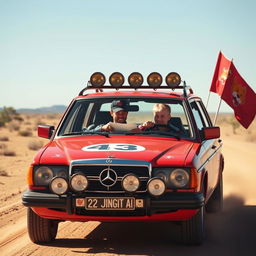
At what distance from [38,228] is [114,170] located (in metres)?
1.16

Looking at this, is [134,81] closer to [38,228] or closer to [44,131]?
[44,131]

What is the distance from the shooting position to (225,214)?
962cm

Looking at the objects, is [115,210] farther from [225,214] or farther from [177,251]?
[225,214]

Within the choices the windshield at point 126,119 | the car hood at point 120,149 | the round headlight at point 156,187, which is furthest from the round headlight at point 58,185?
the windshield at point 126,119

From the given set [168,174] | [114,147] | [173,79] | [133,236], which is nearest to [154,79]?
[173,79]

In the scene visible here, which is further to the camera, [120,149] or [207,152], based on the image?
[207,152]

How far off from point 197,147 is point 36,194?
1.85m

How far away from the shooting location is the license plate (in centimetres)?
653

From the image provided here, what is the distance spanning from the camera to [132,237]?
7.64m

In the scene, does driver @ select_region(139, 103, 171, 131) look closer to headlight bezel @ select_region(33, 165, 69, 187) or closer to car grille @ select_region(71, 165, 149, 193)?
car grille @ select_region(71, 165, 149, 193)

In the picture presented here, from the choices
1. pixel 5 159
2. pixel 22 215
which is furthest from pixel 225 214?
pixel 5 159

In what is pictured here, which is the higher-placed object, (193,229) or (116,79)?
(116,79)

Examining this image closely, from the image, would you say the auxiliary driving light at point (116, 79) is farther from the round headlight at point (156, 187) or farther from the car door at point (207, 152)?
the round headlight at point (156, 187)

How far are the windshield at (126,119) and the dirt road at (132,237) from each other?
3.86 ft
